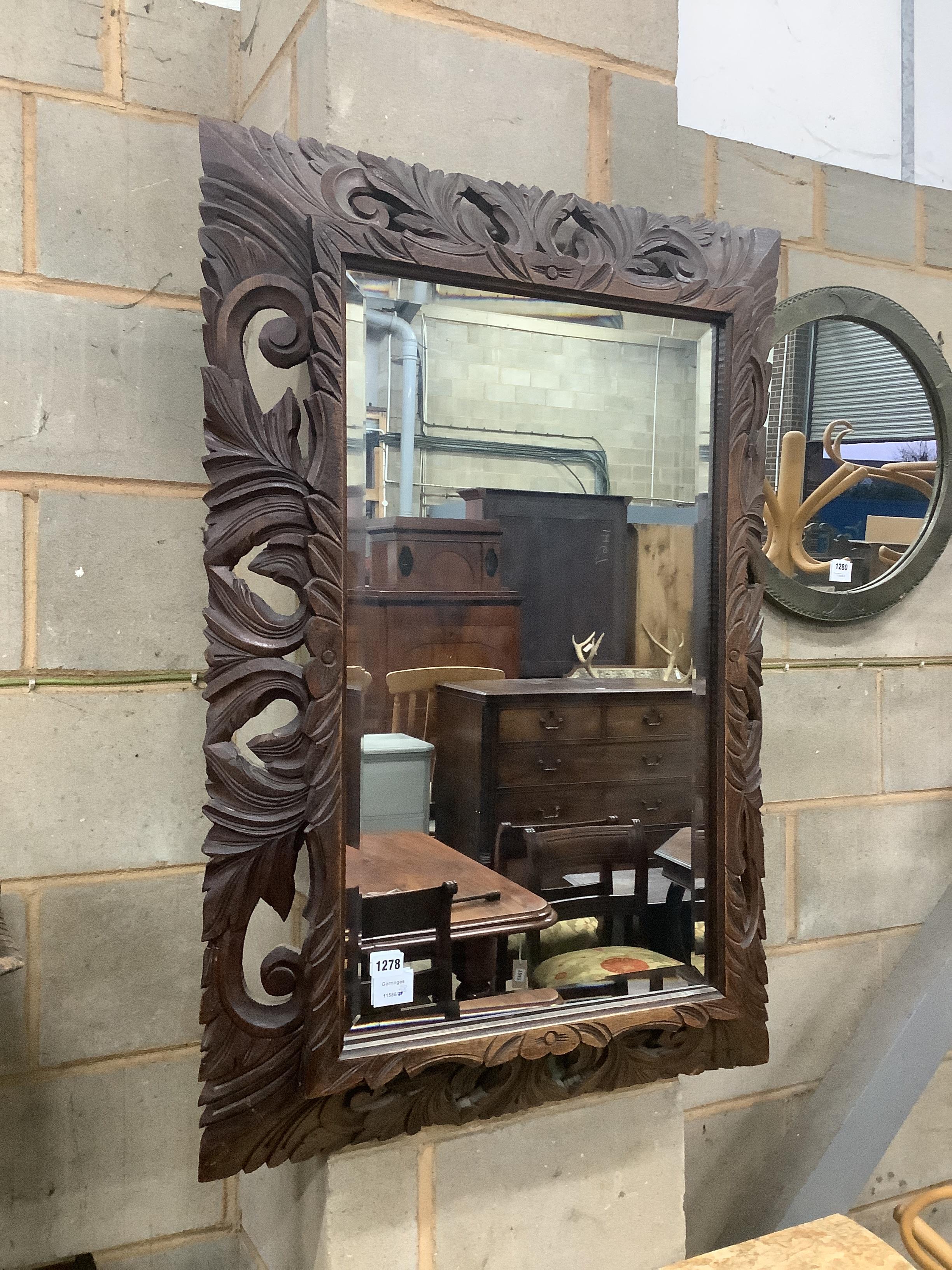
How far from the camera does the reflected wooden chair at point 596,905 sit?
104cm

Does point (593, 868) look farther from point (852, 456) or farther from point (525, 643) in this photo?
point (852, 456)

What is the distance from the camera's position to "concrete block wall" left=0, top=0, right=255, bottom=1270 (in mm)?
Answer: 1129

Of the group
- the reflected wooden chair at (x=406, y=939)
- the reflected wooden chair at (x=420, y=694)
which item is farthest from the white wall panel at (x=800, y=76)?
the reflected wooden chair at (x=406, y=939)

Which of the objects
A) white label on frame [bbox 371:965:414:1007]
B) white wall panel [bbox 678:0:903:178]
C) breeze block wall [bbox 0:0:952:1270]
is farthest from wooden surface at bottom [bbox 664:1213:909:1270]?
white wall panel [bbox 678:0:903:178]

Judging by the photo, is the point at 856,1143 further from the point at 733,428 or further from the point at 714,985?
the point at 733,428

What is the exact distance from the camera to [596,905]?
1.08m

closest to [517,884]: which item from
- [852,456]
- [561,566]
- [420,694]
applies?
[420,694]

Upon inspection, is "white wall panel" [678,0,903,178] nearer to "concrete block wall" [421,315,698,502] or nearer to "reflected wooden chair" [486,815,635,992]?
"concrete block wall" [421,315,698,502]

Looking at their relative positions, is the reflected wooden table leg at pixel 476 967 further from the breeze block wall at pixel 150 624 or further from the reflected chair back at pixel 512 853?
the breeze block wall at pixel 150 624

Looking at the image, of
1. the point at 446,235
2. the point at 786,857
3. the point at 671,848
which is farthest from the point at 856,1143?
the point at 446,235

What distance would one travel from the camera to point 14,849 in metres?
1.14

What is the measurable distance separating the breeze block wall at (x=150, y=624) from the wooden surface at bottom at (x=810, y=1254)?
168 millimetres

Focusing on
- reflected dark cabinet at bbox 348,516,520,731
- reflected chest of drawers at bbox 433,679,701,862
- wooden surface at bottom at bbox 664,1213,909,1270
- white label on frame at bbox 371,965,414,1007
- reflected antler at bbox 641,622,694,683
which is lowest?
wooden surface at bottom at bbox 664,1213,909,1270

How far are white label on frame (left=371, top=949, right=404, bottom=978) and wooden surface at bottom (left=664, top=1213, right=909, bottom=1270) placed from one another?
40 cm
